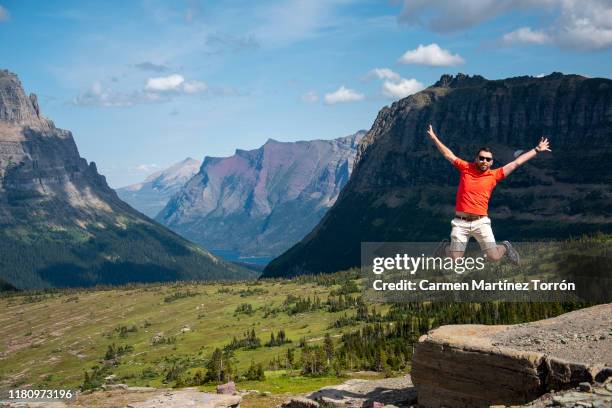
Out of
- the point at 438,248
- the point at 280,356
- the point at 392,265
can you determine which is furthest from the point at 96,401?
the point at 280,356

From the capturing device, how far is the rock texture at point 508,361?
33406 millimetres

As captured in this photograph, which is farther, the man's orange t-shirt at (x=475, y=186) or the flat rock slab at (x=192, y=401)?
the flat rock slab at (x=192, y=401)

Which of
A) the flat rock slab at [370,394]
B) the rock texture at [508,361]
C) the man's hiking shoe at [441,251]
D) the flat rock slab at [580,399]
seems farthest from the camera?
the flat rock slab at [370,394]

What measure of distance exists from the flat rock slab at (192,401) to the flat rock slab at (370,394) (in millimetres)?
7346

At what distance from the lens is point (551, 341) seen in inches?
1491

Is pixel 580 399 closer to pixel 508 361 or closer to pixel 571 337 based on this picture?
pixel 508 361

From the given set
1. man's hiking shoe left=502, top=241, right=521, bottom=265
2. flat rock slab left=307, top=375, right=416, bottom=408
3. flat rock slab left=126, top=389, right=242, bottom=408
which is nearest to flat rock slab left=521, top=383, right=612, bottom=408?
man's hiking shoe left=502, top=241, right=521, bottom=265

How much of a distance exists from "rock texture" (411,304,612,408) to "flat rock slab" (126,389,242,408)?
753 inches

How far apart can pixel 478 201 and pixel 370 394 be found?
915 inches

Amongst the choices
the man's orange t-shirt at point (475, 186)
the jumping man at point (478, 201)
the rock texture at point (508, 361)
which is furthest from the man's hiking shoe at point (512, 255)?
the rock texture at point (508, 361)

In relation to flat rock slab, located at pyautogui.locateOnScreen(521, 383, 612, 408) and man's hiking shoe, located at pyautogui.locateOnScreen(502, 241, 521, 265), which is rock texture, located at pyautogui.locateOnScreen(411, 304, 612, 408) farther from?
man's hiking shoe, located at pyautogui.locateOnScreen(502, 241, 521, 265)

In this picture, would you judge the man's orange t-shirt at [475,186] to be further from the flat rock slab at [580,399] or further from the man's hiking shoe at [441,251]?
the flat rock slab at [580,399]

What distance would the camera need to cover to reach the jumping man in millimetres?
31141

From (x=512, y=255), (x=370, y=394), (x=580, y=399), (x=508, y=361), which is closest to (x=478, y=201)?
(x=512, y=255)
